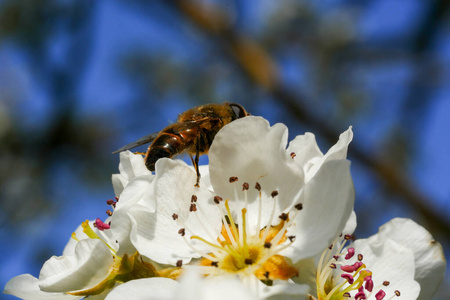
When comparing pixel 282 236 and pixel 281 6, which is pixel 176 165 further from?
pixel 281 6

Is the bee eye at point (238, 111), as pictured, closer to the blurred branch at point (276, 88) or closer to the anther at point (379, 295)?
the anther at point (379, 295)

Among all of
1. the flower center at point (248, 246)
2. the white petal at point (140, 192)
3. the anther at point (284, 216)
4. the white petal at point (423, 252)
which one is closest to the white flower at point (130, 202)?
the white petal at point (140, 192)

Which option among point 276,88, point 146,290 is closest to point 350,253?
point 146,290

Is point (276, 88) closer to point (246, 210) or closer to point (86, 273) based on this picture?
point (246, 210)

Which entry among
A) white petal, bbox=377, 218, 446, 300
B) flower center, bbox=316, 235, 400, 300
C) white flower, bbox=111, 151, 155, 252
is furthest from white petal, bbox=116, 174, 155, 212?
white petal, bbox=377, 218, 446, 300

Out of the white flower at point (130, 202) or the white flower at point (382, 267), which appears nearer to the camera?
the white flower at point (130, 202)
